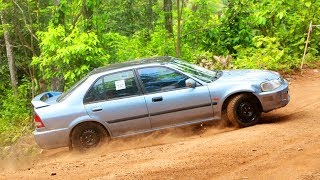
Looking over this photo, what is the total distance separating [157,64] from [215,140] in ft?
5.94

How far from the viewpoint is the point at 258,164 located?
550 centimetres

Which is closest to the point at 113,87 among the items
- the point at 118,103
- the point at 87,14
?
the point at 118,103

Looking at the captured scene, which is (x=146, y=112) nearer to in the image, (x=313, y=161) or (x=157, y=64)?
(x=157, y=64)

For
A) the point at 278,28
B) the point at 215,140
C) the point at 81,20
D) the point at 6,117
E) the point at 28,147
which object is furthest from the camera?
the point at 6,117

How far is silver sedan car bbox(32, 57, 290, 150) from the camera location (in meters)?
7.53

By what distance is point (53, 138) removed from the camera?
7609 mm

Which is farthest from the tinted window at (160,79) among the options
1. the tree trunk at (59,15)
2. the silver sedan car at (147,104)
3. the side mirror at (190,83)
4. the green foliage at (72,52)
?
the tree trunk at (59,15)

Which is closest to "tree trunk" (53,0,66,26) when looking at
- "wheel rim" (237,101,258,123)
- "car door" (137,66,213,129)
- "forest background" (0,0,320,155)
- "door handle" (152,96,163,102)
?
"forest background" (0,0,320,155)

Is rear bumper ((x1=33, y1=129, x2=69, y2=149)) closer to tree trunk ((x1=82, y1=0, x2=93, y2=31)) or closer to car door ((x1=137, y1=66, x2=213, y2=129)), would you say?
car door ((x1=137, y1=66, x2=213, y2=129))

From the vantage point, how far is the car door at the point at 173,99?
7.52 metres

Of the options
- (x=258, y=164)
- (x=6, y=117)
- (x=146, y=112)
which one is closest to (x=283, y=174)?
(x=258, y=164)

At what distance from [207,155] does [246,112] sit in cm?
175

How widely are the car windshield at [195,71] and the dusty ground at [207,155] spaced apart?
946mm

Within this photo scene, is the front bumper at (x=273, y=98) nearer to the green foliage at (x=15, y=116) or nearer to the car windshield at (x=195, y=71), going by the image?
the car windshield at (x=195, y=71)
